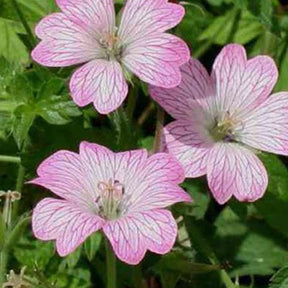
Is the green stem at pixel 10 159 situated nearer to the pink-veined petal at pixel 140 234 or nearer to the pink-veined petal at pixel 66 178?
the pink-veined petal at pixel 66 178

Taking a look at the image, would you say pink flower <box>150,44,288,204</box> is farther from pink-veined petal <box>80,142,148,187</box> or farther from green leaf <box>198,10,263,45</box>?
green leaf <box>198,10,263,45</box>

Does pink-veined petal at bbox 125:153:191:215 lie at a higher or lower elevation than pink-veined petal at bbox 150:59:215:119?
lower

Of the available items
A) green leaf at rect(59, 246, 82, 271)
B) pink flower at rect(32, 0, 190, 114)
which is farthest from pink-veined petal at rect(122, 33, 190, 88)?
green leaf at rect(59, 246, 82, 271)

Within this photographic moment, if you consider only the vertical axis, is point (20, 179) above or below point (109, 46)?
below

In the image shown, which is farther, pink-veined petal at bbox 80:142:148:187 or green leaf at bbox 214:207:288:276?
green leaf at bbox 214:207:288:276

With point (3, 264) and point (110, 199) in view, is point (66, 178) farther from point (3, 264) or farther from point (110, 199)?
point (3, 264)

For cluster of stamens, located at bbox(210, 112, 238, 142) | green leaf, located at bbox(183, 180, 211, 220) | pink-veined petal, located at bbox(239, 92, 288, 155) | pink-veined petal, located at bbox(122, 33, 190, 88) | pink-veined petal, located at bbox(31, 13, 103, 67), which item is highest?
pink-veined petal, located at bbox(122, 33, 190, 88)

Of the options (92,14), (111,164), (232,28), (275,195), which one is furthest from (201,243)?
(232,28)
